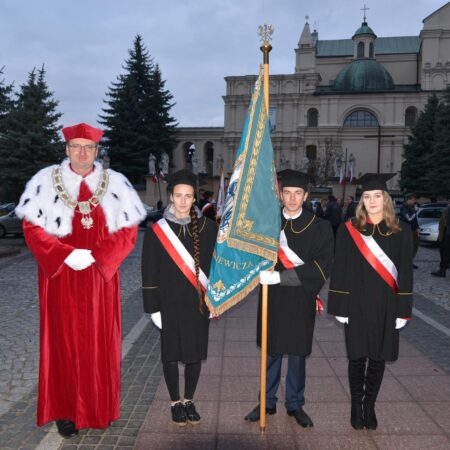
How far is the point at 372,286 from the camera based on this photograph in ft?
12.5

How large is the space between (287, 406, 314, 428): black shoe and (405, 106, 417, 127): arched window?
62.9 m

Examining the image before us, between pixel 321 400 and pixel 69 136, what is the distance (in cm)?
335

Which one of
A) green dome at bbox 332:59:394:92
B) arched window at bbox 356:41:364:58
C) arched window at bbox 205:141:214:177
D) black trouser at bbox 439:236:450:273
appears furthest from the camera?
arched window at bbox 205:141:214:177

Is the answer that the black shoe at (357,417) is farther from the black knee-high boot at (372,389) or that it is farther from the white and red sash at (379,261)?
the white and red sash at (379,261)

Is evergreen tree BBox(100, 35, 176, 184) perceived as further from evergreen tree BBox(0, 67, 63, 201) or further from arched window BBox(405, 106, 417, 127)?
arched window BBox(405, 106, 417, 127)

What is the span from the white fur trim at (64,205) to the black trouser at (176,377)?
4.12ft

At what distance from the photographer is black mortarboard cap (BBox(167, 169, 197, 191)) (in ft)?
12.8

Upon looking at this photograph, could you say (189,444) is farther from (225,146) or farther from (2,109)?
(225,146)

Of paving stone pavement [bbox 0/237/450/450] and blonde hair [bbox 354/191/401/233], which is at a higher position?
blonde hair [bbox 354/191/401/233]

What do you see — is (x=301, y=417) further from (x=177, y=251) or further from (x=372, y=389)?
(x=177, y=251)

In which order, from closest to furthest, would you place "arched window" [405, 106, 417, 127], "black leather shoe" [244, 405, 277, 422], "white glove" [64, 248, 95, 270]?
"white glove" [64, 248, 95, 270]
"black leather shoe" [244, 405, 277, 422]
"arched window" [405, 106, 417, 127]

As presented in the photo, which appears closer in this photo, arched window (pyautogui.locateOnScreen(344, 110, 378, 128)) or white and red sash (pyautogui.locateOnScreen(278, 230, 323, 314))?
white and red sash (pyautogui.locateOnScreen(278, 230, 323, 314))

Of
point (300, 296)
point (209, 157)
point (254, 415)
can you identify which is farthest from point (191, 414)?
point (209, 157)

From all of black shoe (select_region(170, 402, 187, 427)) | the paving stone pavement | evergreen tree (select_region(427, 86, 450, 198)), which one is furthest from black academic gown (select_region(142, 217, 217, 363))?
evergreen tree (select_region(427, 86, 450, 198))
